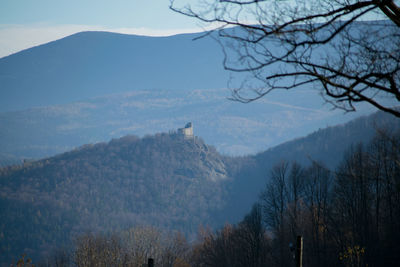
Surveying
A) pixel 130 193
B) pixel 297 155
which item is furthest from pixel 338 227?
pixel 130 193

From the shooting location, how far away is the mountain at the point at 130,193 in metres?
134

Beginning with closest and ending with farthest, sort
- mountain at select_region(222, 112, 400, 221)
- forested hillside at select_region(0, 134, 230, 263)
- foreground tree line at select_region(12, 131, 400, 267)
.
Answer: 1. foreground tree line at select_region(12, 131, 400, 267)
2. mountain at select_region(222, 112, 400, 221)
3. forested hillside at select_region(0, 134, 230, 263)

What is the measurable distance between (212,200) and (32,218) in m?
56.2

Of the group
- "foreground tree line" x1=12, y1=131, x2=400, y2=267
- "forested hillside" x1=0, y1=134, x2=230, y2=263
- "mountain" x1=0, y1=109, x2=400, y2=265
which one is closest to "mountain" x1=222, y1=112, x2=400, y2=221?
"mountain" x1=0, y1=109, x2=400, y2=265

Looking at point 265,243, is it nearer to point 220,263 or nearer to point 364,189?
point 220,263

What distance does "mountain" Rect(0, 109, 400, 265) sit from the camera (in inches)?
5276

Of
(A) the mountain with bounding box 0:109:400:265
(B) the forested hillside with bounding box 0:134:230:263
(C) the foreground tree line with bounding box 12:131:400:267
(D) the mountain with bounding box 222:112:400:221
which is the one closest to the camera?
(C) the foreground tree line with bounding box 12:131:400:267

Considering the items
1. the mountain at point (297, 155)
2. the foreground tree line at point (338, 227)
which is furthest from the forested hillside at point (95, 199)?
the foreground tree line at point (338, 227)

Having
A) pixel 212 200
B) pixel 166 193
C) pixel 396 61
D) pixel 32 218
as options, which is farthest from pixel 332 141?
pixel 396 61

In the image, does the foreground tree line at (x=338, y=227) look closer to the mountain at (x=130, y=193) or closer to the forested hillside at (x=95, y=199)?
the mountain at (x=130, y=193)

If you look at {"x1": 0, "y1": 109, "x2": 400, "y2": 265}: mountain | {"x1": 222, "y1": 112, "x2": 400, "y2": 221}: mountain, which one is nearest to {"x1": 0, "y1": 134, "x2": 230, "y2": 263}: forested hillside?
{"x1": 0, "y1": 109, "x2": 400, "y2": 265}: mountain

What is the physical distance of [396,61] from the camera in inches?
243

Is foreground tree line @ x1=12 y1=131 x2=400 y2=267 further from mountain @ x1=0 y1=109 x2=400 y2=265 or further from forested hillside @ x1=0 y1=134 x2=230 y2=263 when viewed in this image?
forested hillside @ x1=0 y1=134 x2=230 y2=263

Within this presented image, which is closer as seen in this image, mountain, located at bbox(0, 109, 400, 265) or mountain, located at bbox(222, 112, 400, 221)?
mountain, located at bbox(222, 112, 400, 221)
